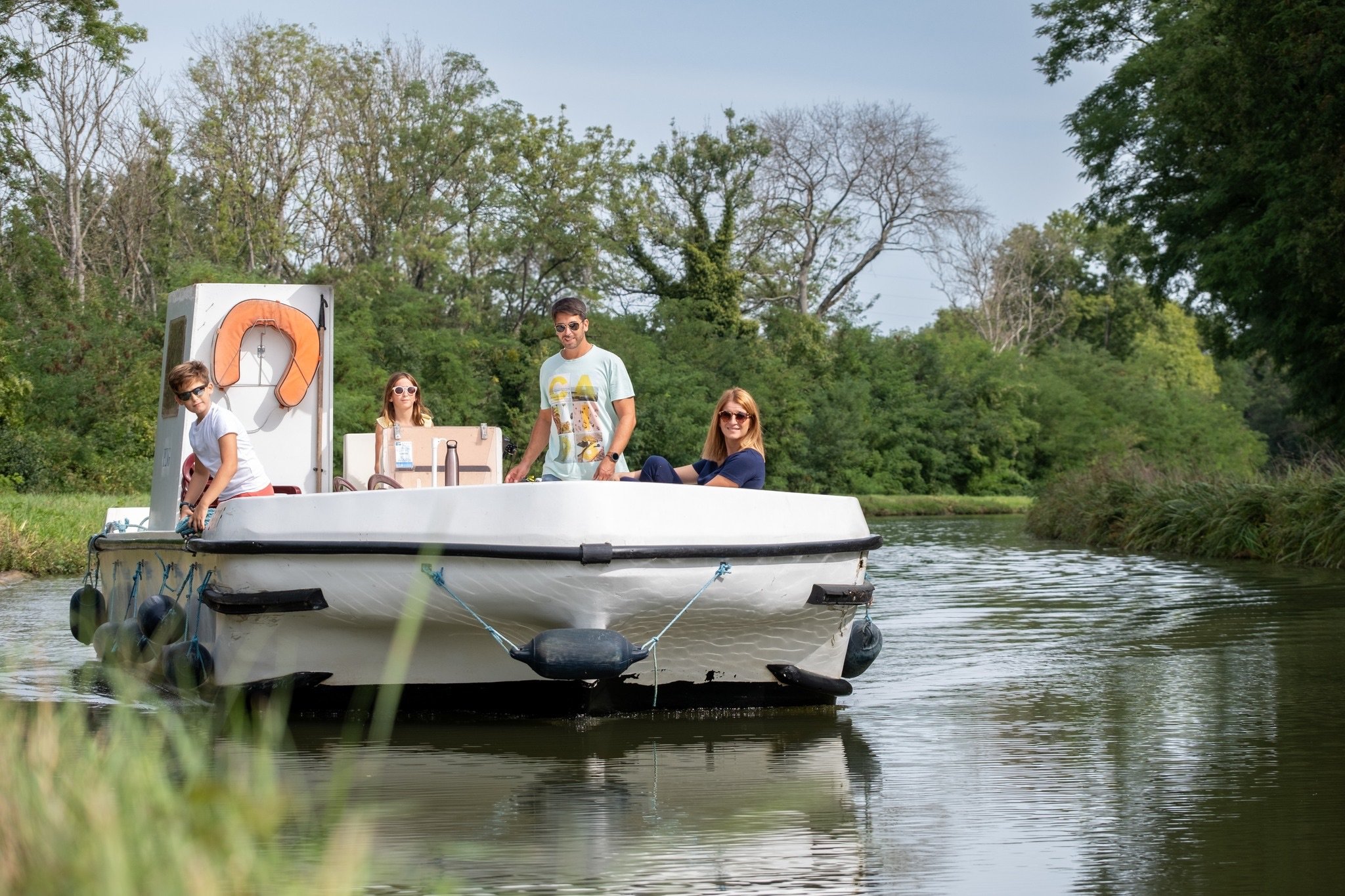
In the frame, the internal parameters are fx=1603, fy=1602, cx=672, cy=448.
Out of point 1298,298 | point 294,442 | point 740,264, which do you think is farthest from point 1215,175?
point 740,264

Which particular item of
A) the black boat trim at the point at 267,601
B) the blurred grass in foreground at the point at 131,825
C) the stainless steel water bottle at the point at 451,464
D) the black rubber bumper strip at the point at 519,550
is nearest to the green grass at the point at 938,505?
the stainless steel water bottle at the point at 451,464

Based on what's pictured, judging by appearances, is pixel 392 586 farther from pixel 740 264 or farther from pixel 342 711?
pixel 740 264

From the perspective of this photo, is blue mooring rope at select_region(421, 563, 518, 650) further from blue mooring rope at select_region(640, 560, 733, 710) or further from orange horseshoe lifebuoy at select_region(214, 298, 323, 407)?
orange horseshoe lifebuoy at select_region(214, 298, 323, 407)

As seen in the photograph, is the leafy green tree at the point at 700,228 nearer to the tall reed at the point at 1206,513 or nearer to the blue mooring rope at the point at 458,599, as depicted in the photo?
the tall reed at the point at 1206,513

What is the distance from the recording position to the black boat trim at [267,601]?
6688 mm

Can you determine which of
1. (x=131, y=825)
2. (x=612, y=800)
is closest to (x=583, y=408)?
(x=612, y=800)

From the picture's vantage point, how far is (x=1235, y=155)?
77.2 feet

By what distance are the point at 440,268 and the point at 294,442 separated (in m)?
37.2

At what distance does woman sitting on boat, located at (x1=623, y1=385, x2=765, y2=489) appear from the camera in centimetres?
766

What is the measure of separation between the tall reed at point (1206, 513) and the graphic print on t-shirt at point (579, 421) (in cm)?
1209

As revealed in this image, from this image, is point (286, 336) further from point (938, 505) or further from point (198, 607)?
point (938, 505)

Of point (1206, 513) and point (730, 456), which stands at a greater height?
point (730, 456)

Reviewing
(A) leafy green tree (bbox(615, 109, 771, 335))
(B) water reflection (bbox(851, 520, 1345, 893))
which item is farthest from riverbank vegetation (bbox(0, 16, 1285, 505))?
(B) water reflection (bbox(851, 520, 1345, 893))

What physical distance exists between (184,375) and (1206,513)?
1716 centimetres
